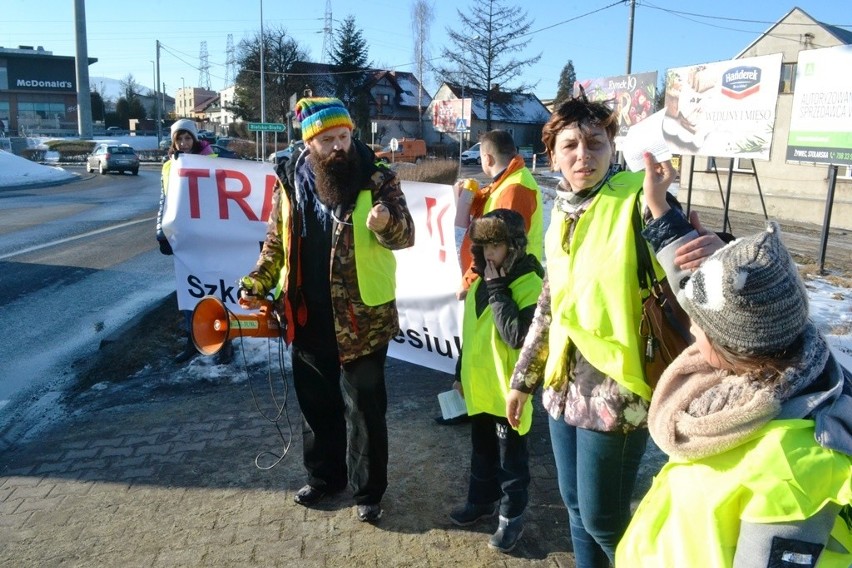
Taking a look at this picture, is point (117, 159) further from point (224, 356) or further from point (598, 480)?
point (598, 480)

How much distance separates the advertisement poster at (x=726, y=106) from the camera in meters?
9.96

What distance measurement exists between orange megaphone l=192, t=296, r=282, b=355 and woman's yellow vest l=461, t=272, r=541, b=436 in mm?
922

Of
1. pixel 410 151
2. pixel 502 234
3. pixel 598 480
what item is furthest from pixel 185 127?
pixel 410 151

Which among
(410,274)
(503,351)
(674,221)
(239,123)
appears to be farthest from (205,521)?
(239,123)

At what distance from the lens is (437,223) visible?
482 cm

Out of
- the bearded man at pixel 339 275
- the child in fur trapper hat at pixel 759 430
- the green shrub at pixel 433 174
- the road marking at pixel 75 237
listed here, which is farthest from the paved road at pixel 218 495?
the green shrub at pixel 433 174

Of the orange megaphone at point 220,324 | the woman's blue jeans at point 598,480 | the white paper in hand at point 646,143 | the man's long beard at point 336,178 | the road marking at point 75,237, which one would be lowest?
the road marking at point 75,237

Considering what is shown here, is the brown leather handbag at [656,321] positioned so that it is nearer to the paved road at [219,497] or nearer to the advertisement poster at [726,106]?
the paved road at [219,497]

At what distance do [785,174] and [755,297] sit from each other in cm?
1993

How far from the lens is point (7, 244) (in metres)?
11.7

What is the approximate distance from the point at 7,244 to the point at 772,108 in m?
12.5

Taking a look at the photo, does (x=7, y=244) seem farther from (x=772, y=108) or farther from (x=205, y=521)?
(x=772, y=108)

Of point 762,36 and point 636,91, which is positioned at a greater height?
point 762,36

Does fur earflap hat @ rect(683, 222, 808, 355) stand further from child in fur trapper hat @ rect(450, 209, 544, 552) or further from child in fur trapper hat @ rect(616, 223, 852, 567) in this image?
child in fur trapper hat @ rect(450, 209, 544, 552)
